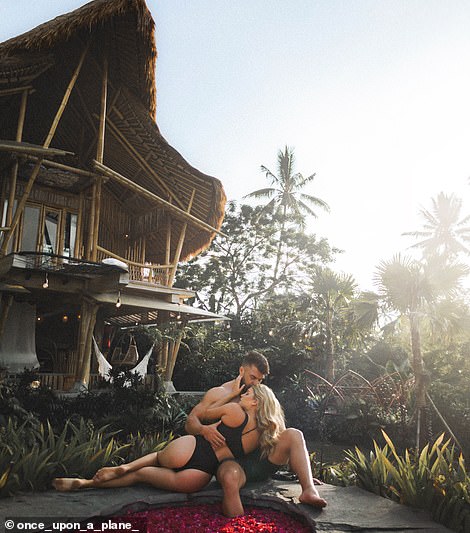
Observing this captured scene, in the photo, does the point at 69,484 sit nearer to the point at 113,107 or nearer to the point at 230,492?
the point at 230,492

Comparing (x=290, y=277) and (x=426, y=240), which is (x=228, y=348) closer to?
(x=290, y=277)

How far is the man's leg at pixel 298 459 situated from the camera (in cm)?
375

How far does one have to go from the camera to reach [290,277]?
28.7m

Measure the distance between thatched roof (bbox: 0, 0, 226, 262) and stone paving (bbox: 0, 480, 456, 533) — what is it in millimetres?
9902

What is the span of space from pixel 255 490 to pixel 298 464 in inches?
26.5

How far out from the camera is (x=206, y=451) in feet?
12.8

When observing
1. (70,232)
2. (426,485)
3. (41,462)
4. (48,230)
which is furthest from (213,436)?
(70,232)

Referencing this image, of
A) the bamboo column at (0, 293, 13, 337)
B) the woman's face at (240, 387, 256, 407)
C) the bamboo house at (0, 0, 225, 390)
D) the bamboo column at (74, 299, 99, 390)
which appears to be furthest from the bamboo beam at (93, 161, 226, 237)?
the woman's face at (240, 387, 256, 407)

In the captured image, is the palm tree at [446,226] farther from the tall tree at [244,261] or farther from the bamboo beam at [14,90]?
the bamboo beam at [14,90]

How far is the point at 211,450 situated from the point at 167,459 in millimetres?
385

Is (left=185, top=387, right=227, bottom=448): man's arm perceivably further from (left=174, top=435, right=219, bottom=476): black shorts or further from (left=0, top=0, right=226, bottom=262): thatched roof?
(left=0, top=0, right=226, bottom=262): thatched roof

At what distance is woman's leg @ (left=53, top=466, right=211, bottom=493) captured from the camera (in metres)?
3.87

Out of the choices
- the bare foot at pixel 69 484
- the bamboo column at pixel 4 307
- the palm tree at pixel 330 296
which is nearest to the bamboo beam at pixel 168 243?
the bamboo column at pixel 4 307

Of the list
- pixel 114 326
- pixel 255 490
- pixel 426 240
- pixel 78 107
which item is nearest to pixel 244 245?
pixel 114 326
